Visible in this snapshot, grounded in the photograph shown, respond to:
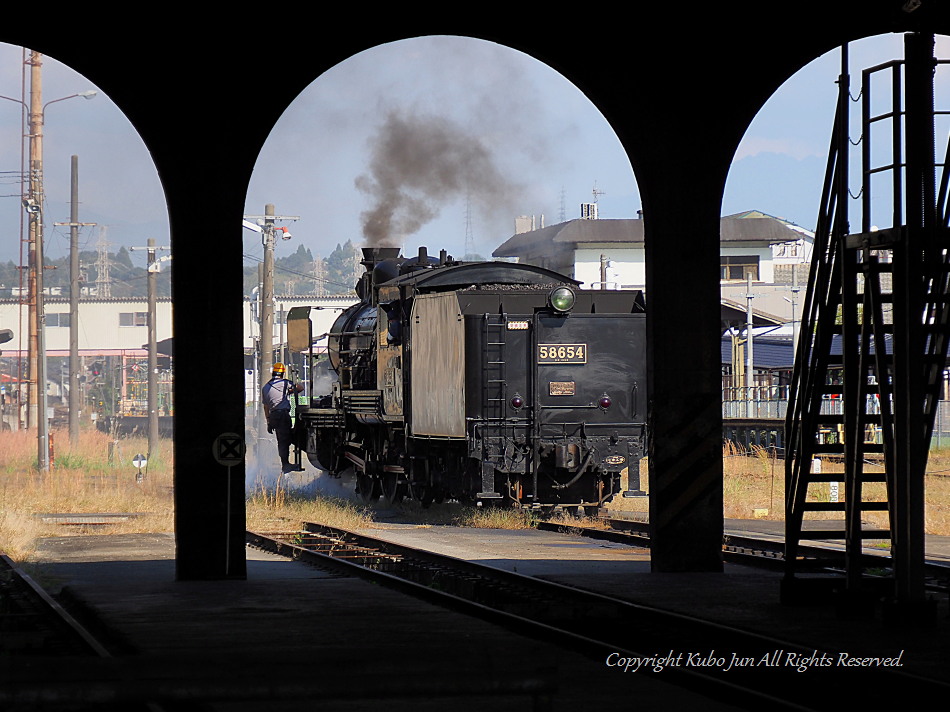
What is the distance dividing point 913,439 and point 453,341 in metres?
10.4

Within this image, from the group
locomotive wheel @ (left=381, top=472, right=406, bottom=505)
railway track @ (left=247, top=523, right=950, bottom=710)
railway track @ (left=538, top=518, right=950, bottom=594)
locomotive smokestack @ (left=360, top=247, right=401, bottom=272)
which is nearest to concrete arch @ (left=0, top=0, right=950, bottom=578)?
railway track @ (left=538, top=518, right=950, bottom=594)

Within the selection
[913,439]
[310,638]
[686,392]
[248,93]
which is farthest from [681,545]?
[248,93]

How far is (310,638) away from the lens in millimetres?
9133

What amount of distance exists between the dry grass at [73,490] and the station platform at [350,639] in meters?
2.10

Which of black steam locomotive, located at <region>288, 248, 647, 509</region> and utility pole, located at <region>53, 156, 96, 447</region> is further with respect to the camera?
utility pole, located at <region>53, 156, 96, 447</region>

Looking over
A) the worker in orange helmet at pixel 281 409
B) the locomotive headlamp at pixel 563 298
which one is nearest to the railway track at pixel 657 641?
the locomotive headlamp at pixel 563 298

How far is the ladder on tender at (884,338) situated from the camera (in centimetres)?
977

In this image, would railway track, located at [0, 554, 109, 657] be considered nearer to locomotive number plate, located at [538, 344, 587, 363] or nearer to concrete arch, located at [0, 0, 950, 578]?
concrete arch, located at [0, 0, 950, 578]

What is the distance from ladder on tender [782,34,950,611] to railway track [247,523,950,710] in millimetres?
1435

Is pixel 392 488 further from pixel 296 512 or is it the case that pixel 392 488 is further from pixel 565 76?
pixel 565 76

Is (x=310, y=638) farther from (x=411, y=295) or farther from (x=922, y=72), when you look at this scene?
(x=411, y=295)

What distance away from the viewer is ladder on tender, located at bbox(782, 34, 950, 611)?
9.77 metres

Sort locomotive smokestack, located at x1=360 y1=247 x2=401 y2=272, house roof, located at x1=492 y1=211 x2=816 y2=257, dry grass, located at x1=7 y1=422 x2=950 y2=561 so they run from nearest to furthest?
dry grass, located at x1=7 y1=422 x2=950 y2=561 → locomotive smokestack, located at x1=360 y1=247 x2=401 y2=272 → house roof, located at x1=492 y1=211 x2=816 y2=257

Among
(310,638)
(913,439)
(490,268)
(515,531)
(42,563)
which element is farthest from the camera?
(490,268)
